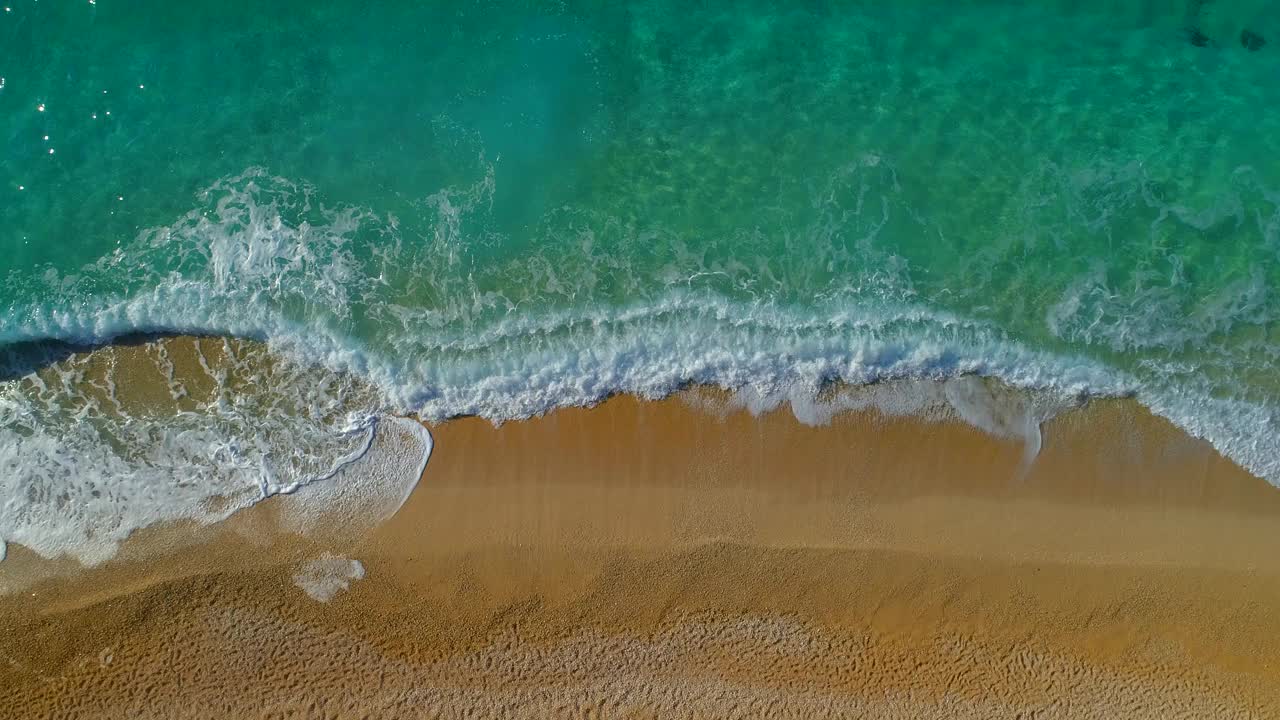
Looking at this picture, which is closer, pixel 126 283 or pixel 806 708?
pixel 806 708

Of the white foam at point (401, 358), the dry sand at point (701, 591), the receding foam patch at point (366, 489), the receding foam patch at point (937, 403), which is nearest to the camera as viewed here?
the dry sand at point (701, 591)

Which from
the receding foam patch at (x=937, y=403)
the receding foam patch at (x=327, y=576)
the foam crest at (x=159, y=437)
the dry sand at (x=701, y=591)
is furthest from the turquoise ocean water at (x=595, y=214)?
the receding foam patch at (x=327, y=576)

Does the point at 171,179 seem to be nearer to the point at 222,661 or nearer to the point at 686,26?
the point at 222,661

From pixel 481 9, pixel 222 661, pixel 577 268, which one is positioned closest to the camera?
pixel 222 661

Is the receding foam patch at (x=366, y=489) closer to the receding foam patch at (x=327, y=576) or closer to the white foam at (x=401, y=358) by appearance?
the white foam at (x=401, y=358)

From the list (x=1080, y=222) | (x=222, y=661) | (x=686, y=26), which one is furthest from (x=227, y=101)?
(x=1080, y=222)

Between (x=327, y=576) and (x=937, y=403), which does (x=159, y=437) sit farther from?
(x=937, y=403)

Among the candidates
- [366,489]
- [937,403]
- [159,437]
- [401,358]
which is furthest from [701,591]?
[159,437]
